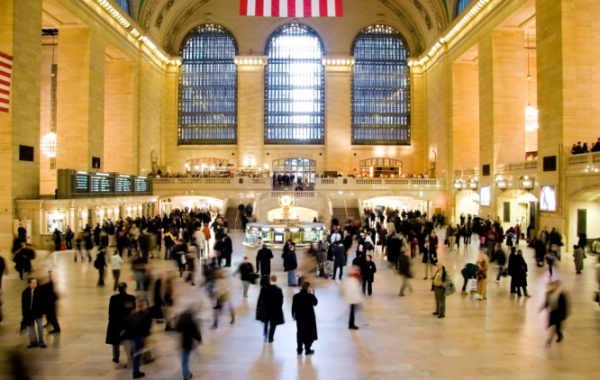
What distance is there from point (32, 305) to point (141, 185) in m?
23.1

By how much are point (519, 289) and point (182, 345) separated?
319 inches

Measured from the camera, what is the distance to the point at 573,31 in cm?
1875

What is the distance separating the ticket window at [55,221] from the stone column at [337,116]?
24.5 m

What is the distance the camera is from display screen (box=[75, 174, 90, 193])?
20719 millimetres

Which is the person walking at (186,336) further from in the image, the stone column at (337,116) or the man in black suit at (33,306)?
the stone column at (337,116)

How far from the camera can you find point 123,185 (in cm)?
2631

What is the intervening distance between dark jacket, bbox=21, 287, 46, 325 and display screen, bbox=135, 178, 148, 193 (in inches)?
866

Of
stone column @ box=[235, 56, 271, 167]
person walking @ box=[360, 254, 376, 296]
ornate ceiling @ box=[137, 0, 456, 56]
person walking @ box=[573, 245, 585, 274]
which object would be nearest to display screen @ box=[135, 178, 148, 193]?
stone column @ box=[235, 56, 271, 167]

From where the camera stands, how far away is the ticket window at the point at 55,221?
723 inches

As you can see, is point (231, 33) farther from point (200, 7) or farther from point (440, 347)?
point (440, 347)

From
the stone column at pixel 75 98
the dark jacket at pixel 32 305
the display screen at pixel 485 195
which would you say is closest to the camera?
the dark jacket at pixel 32 305

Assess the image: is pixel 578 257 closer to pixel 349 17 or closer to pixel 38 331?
pixel 38 331

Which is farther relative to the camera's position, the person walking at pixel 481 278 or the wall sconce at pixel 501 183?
the wall sconce at pixel 501 183

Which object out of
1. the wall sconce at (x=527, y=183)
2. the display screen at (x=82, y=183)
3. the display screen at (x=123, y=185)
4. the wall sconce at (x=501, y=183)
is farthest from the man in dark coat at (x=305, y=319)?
the display screen at (x=123, y=185)
